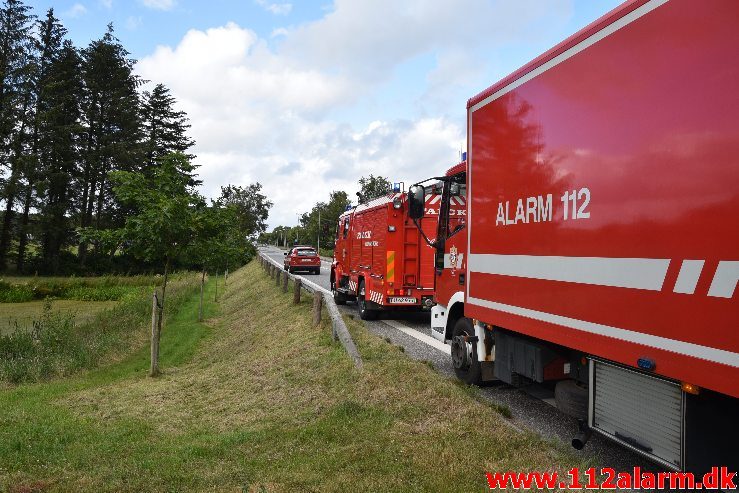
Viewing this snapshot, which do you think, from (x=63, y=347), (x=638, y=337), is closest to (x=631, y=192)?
(x=638, y=337)

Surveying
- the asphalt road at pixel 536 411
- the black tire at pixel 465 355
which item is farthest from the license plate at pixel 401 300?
the black tire at pixel 465 355

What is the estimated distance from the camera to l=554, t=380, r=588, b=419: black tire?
4375 millimetres

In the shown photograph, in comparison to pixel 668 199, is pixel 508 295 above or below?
below

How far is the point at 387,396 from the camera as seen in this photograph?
563 cm

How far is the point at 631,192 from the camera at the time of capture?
3.41 meters

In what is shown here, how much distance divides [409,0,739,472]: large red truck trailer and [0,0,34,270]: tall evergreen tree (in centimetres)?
4142

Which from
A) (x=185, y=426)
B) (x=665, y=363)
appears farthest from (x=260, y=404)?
(x=665, y=363)

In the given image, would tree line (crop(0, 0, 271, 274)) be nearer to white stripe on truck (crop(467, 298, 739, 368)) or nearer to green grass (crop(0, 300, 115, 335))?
green grass (crop(0, 300, 115, 335))

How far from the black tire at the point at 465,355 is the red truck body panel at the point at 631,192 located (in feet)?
4.06

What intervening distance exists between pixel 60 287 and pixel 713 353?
37189 millimetres

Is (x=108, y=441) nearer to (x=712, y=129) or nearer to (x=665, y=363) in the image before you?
(x=665, y=363)

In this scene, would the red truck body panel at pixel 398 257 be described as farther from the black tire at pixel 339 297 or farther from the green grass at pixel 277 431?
the black tire at pixel 339 297

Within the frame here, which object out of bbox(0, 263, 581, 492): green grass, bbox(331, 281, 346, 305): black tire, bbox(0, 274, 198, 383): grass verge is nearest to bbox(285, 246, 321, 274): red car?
bbox(0, 274, 198, 383): grass verge

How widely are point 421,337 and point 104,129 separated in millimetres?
46059
